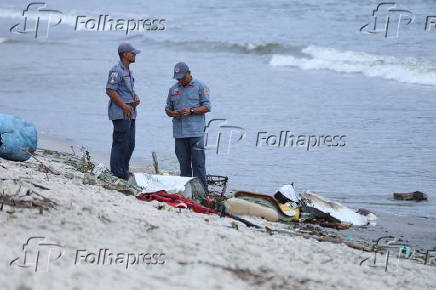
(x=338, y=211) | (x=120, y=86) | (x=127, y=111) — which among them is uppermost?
(x=120, y=86)

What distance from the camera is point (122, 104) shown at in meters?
9.38

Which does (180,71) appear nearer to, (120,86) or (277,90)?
(120,86)

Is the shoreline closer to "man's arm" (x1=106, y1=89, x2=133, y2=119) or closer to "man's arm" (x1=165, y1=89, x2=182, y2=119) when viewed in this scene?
"man's arm" (x1=165, y1=89, x2=182, y2=119)

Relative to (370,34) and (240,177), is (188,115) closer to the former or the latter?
(240,177)

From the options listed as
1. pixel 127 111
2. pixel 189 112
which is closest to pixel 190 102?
pixel 189 112

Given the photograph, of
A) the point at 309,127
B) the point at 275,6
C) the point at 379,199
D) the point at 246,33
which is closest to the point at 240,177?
the point at 379,199

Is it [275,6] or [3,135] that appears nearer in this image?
[3,135]

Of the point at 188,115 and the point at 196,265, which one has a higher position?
the point at 188,115

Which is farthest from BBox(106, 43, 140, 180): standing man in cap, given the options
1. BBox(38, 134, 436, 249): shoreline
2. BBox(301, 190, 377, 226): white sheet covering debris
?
BBox(38, 134, 436, 249): shoreline

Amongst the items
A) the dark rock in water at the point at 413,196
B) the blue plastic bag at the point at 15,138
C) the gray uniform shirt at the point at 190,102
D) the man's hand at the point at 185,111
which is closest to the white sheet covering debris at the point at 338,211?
the dark rock in water at the point at 413,196

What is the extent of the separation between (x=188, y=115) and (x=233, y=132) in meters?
5.23

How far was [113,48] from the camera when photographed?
29453mm

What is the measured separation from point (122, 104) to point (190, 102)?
32.0 inches

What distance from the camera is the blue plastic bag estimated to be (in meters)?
9.25
